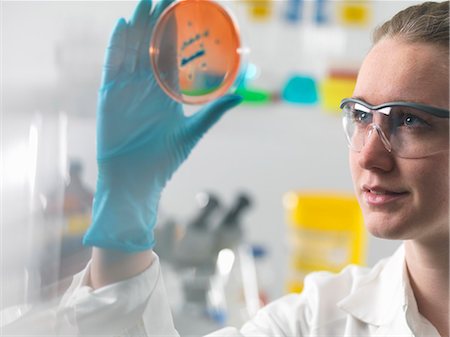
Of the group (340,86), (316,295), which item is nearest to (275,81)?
(340,86)

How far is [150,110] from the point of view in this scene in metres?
1.18

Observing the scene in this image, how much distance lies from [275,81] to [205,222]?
543 mm

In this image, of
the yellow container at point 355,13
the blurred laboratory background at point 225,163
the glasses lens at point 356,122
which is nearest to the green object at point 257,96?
the blurred laboratory background at point 225,163

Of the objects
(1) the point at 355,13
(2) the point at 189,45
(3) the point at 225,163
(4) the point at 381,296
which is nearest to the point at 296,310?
(4) the point at 381,296

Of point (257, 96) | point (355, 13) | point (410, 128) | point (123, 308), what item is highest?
point (355, 13)

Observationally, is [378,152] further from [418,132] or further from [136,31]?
[136,31]

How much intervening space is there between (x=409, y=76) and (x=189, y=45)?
0.39 m

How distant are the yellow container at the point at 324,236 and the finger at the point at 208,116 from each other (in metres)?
0.86

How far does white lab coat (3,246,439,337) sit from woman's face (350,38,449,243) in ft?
0.63

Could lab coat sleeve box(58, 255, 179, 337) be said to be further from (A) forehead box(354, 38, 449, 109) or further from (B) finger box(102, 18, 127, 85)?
(A) forehead box(354, 38, 449, 109)

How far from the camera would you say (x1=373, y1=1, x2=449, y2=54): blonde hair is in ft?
3.42

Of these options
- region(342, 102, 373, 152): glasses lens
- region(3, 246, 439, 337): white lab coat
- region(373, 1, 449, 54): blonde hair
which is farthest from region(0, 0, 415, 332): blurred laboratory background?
region(373, 1, 449, 54): blonde hair

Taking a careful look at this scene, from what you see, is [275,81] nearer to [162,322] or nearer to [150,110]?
[150,110]

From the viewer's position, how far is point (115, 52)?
3.76 feet
